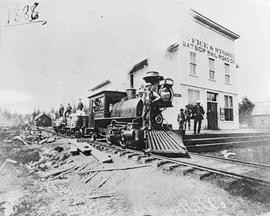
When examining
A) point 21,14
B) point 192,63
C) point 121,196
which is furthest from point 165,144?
point 192,63

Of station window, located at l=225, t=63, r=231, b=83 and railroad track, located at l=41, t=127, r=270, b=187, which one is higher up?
station window, located at l=225, t=63, r=231, b=83

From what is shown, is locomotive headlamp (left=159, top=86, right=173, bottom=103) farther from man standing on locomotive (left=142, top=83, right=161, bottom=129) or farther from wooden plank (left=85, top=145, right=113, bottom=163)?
wooden plank (left=85, top=145, right=113, bottom=163)

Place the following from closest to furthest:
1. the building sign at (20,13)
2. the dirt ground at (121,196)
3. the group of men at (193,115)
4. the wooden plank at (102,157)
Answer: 1. the dirt ground at (121,196)
2. the building sign at (20,13)
3. the wooden plank at (102,157)
4. the group of men at (193,115)

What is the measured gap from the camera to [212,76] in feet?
20.8

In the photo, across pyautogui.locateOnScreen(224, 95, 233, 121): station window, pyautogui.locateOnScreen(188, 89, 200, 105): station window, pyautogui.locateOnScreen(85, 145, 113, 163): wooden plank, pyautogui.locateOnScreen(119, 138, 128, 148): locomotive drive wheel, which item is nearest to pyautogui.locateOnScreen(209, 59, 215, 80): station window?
pyautogui.locateOnScreen(188, 89, 200, 105): station window

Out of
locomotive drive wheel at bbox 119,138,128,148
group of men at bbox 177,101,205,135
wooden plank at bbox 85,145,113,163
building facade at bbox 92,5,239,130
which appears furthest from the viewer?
building facade at bbox 92,5,239,130

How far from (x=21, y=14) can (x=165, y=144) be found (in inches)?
92.4

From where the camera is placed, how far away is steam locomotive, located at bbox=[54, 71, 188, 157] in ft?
10.0

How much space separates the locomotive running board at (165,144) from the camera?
9.27 ft

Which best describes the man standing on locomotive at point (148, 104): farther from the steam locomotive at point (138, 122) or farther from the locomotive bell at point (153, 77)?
the locomotive bell at point (153, 77)

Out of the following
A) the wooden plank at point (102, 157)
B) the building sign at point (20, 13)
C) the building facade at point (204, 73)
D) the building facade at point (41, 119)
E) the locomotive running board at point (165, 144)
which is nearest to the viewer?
the building sign at point (20, 13)

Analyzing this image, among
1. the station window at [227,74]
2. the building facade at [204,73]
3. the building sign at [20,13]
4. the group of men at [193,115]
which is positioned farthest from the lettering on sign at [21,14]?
the station window at [227,74]

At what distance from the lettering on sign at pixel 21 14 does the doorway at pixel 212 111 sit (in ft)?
17.6

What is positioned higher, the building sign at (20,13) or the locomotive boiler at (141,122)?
the building sign at (20,13)
